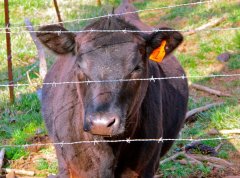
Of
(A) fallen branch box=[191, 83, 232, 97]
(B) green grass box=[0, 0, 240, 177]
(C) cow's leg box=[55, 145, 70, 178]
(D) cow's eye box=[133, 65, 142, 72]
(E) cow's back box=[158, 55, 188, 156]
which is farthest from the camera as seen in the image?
(A) fallen branch box=[191, 83, 232, 97]

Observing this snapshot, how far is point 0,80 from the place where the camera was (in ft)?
30.6

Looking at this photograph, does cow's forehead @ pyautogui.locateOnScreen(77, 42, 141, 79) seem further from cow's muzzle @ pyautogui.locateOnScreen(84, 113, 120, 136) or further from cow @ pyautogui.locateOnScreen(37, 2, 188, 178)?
cow's muzzle @ pyautogui.locateOnScreen(84, 113, 120, 136)

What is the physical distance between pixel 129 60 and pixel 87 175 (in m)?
1.02

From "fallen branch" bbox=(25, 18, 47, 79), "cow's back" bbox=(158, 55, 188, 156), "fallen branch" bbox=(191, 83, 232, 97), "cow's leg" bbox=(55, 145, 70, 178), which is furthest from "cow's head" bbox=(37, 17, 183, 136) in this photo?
"fallen branch" bbox=(191, 83, 232, 97)

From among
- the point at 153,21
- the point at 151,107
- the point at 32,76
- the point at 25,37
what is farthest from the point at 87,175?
the point at 153,21

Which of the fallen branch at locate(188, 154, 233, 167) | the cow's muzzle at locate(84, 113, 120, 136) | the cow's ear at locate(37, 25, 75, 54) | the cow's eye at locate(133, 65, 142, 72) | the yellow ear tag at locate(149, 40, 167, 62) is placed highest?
the cow's ear at locate(37, 25, 75, 54)

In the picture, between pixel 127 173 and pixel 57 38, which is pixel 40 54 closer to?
pixel 57 38

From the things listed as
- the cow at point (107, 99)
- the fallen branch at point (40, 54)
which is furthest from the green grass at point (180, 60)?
the cow at point (107, 99)

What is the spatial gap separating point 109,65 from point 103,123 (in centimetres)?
53

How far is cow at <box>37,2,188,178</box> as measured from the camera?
3809 mm

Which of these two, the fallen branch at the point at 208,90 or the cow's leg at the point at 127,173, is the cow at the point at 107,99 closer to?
the cow's leg at the point at 127,173

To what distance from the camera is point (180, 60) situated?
10.1m

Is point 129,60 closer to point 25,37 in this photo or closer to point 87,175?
point 87,175

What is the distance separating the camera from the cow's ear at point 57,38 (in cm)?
422
